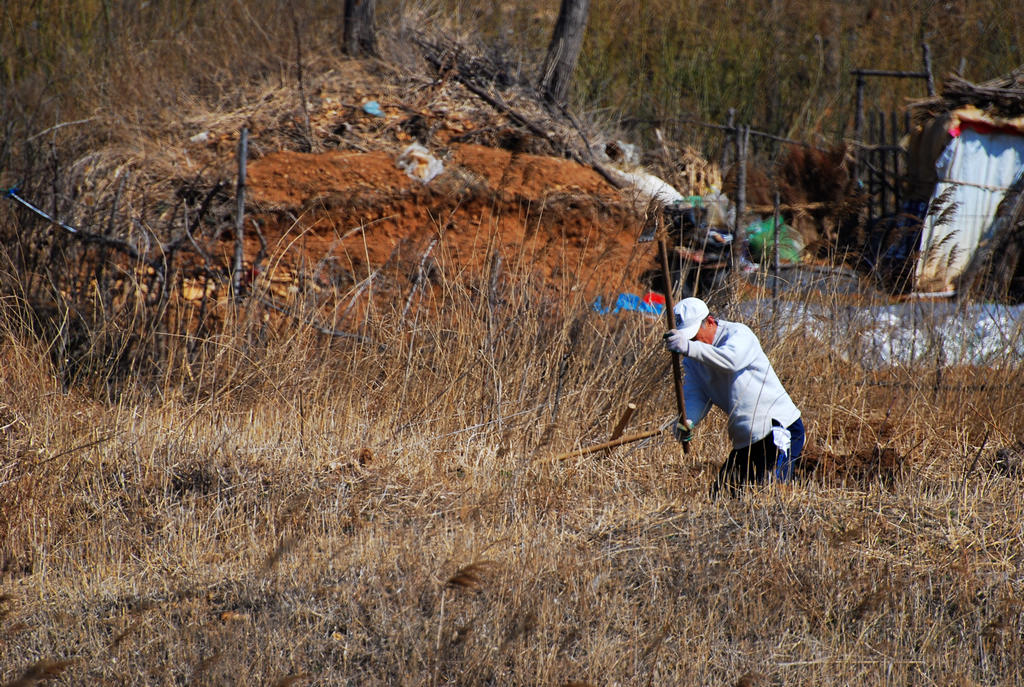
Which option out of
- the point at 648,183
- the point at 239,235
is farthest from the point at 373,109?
the point at 239,235

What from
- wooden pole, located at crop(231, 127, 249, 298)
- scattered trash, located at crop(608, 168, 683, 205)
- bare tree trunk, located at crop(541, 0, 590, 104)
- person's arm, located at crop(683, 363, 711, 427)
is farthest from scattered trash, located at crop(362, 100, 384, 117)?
person's arm, located at crop(683, 363, 711, 427)

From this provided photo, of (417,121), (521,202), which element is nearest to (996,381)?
(521,202)

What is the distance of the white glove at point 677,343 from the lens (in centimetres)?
455

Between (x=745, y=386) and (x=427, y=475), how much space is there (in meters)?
1.71

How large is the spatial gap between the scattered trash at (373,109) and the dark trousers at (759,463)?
19.4ft

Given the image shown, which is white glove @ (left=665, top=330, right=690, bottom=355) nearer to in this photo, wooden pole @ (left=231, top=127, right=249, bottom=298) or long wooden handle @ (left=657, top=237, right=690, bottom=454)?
long wooden handle @ (left=657, top=237, right=690, bottom=454)

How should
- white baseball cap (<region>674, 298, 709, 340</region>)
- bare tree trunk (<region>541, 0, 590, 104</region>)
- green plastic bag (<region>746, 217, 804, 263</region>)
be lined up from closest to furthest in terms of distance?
white baseball cap (<region>674, 298, 709, 340</region>), green plastic bag (<region>746, 217, 804, 263</region>), bare tree trunk (<region>541, 0, 590, 104</region>)

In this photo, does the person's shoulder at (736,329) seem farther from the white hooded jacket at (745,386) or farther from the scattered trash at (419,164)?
the scattered trash at (419,164)

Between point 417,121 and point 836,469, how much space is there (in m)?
5.74

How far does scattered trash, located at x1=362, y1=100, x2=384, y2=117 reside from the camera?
975cm

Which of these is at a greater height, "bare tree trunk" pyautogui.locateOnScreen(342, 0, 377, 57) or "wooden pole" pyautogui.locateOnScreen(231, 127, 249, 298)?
"bare tree trunk" pyautogui.locateOnScreen(342, 0, 377, 57)

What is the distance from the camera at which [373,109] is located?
9781 mm

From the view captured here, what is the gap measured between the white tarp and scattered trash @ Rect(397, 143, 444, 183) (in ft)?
14.6

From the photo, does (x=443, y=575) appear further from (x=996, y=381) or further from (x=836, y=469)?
(x=996, y=381)
